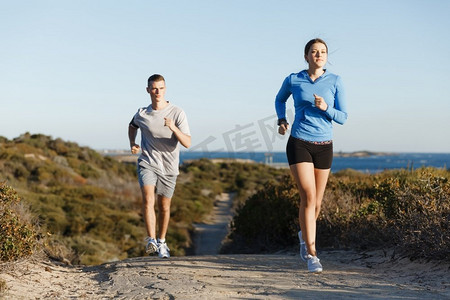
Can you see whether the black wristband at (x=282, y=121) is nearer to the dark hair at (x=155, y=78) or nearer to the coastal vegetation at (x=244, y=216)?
the dark hair at (x=155, y=78)

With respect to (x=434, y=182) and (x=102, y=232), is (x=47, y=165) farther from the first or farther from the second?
(x=434, y=182)

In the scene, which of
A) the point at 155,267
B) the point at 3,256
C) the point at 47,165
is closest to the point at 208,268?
the point at 155,267

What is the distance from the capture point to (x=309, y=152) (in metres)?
6.08

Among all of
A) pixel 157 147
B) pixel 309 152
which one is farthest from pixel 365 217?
pixel 157 147

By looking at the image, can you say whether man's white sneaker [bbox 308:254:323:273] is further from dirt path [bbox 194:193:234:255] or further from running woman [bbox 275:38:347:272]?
dirt path [bbox 194:193:234:255]

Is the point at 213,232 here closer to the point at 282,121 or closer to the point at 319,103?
the point at 282,121

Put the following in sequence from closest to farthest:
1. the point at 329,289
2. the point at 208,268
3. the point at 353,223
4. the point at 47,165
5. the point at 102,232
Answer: the point at 329,289, the point at 208,268, the point at 353,223, the point at 102,232, the point at 47,165

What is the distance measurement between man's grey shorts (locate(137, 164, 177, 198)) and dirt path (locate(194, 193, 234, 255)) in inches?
296

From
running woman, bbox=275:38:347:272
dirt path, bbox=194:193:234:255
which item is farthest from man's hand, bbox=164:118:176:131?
dirt path, bbox=194:193:234:255

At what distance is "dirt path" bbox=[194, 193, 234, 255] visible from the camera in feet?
61.2

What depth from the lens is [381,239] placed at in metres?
7.89

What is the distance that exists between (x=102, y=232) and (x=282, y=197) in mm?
9224

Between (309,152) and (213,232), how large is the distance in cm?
1678

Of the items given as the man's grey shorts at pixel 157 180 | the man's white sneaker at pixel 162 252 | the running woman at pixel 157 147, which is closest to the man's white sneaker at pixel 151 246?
the running woman at pixel 157 147
